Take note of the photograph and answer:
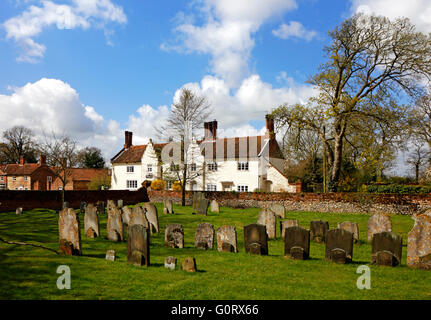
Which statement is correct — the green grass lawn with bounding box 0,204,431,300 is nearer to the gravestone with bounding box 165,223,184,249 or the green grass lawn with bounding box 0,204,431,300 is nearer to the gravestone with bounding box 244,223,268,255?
the gravestone with bounding box 244,223,268,255

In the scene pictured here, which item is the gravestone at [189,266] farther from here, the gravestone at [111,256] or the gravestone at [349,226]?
the gravestone at [349,226]

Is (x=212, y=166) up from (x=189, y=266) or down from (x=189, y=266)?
up

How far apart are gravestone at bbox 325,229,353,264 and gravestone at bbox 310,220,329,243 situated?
11.2 feet

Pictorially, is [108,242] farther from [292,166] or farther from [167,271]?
[292,166]

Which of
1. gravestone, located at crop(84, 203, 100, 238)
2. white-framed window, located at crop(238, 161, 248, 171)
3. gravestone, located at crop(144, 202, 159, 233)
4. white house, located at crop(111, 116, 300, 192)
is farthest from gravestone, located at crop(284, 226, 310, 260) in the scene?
white-framed window, located at crop(238, 161, 248, 171)

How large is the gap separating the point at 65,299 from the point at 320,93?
2529 cm

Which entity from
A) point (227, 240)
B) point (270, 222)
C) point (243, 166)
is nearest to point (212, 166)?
point (243, 166)

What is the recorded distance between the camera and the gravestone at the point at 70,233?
9969mm

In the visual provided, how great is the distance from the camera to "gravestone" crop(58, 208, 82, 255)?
997 cm

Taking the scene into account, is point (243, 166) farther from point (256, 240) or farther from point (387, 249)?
point (387, 249)

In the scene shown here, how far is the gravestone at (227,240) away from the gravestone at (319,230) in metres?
4.13

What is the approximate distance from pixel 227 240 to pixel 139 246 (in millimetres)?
3195

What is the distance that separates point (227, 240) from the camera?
10.9m

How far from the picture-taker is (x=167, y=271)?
833cm
